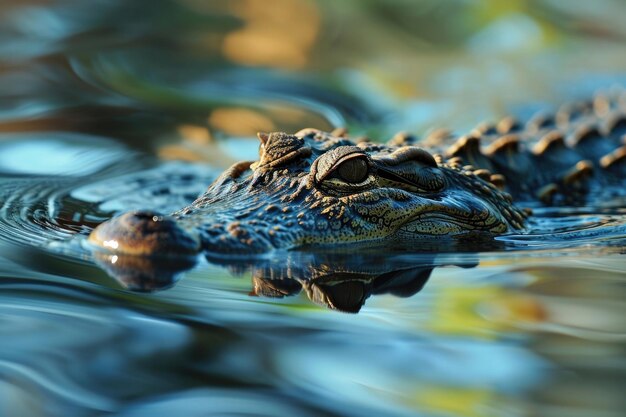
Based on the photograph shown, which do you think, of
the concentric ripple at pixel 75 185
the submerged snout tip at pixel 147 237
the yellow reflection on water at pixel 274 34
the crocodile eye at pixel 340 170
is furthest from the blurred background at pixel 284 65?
the submerged snout tip at pixel 147 237

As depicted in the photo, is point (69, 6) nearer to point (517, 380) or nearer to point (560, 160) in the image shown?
point (560, 160)

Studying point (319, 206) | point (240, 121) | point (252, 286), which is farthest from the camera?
point (240, 121)

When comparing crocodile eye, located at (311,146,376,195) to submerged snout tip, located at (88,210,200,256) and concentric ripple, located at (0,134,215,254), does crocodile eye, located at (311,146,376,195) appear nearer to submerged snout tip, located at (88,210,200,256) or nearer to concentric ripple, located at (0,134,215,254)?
submerged snout tip, located at (88,210,200,256)

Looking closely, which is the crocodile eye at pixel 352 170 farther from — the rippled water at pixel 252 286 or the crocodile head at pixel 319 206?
the rippled water at pixel 252 286

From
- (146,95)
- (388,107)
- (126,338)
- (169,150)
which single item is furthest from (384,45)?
(126,338)

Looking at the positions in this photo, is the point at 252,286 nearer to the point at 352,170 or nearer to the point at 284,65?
the point at 352,170

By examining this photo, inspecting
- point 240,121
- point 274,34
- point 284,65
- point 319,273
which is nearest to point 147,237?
point 319,273
